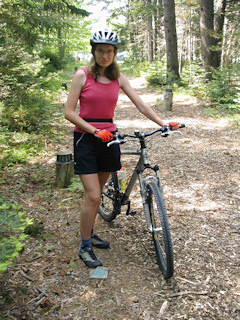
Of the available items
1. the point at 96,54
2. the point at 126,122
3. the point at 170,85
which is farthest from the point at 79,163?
the point at 170,85

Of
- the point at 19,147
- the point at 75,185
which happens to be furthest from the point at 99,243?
the point at 19,147

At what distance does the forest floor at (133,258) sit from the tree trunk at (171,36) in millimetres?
9484

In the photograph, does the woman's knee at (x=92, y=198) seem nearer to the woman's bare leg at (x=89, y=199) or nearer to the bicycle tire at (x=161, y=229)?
the woman's bare leg at (x=89, y=199)

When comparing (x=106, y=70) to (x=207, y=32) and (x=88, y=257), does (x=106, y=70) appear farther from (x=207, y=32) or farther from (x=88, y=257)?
(x=207, y=32)

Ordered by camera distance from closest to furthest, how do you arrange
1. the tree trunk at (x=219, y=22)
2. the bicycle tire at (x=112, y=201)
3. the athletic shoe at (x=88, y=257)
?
the athletic shoe at (x=88, y=257), the bicycle tire at (x=112, y=201), the tree trunk at (x=219, y=22)

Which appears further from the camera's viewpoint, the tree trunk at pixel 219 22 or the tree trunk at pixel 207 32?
the tree trunk at pixel 207 32

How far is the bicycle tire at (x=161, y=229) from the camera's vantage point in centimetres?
265

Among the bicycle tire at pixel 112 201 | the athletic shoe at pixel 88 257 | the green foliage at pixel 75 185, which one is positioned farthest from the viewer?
the green foliage at pixel 75 185

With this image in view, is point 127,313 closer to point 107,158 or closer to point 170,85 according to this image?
point 107,158

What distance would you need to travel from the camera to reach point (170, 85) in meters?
14.5

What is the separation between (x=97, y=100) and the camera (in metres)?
2.77

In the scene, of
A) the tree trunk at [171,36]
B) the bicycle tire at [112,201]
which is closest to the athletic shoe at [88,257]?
the bicycle tire at [112,201]

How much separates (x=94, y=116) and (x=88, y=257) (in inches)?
61.3

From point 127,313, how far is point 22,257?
136 centimetres
